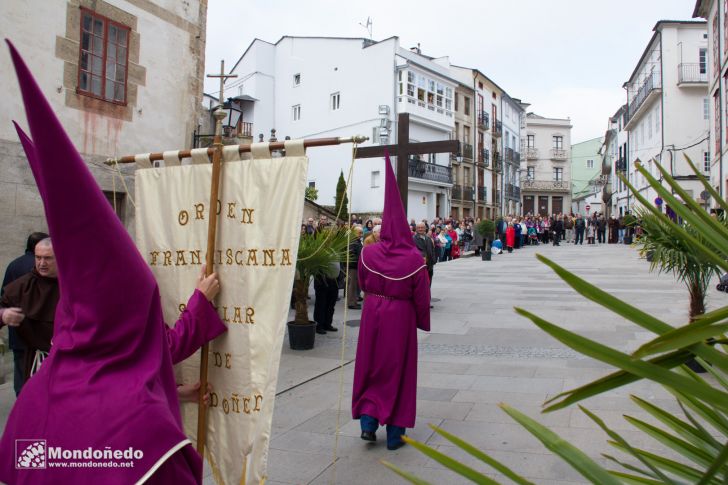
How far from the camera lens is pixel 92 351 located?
171 centimetres

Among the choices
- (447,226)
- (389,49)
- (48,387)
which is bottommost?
(48,387)

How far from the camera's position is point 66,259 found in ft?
5.45

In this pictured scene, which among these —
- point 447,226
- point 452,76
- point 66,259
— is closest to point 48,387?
point 66,259

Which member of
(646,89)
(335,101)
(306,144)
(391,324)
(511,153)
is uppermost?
(646,89)

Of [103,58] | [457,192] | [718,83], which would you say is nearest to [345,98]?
[457,192]

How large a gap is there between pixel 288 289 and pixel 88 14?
7440mm

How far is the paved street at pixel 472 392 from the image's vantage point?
444cm

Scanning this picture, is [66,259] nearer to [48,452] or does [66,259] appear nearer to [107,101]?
[48,452]

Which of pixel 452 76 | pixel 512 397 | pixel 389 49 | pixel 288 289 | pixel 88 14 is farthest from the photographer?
pixel 452 76

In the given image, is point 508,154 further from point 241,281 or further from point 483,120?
point 241,281

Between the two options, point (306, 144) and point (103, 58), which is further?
point (103, 58)

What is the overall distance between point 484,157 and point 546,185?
20531 mm

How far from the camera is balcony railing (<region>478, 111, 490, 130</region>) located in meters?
47.2

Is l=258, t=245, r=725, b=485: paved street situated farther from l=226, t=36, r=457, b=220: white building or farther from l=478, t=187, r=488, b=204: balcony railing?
l=478, t=187, r=488, b=204: balcony railing
